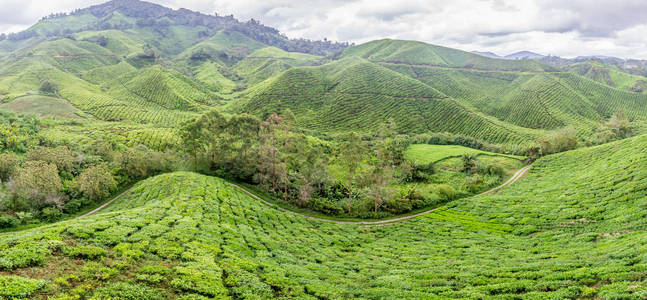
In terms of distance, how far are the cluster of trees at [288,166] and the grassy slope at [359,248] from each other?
8.54 meters

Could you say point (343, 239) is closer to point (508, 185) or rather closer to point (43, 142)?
point (508, 185)

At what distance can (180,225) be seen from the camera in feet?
93.5

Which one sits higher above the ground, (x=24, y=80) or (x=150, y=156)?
(x=24, y=80)

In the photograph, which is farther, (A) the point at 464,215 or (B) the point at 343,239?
(A) the point at 464,215

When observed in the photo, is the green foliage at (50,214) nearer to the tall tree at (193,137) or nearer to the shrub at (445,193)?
the tall tree at (193,137)

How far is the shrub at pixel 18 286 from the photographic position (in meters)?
13.6

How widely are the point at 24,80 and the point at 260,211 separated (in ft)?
807

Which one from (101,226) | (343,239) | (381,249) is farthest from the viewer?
(343,239)

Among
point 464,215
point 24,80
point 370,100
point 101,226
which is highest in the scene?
point 24,80

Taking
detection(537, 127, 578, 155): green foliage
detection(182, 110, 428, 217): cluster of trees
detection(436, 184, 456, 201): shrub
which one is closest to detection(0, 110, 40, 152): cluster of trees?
detection(182, 110, 428, 217): cluster of trees

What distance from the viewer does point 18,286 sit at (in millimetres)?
14211

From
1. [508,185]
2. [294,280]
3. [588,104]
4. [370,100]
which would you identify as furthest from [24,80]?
[588,104]

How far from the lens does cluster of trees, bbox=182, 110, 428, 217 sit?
57062 millimetres

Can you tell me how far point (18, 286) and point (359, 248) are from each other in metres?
32.1
